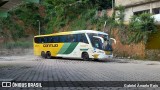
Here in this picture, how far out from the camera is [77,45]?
33.4 meters

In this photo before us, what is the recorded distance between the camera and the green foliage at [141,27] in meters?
32.6

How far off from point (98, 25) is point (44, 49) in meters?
7.58

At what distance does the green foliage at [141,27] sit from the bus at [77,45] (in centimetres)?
377

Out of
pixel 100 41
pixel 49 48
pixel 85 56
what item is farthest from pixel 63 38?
pixel 100 41

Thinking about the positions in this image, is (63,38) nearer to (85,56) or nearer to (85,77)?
(85,56)

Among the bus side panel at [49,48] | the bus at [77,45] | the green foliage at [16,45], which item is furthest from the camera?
the green foliage at [16,45]

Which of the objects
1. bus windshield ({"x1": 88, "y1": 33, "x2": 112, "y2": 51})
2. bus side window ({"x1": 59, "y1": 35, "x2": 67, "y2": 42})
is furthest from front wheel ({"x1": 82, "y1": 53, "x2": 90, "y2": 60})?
bus side window ({"x1": 59, "y1": 35, "x2": 67, "y2": 42})

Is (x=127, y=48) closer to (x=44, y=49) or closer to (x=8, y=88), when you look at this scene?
(x=44, y=49)

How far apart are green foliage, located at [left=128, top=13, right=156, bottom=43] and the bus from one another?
3.77 m

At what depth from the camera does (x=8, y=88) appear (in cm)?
1074

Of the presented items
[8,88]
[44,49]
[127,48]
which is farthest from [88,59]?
[8,88]

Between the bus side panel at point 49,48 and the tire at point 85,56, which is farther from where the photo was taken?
the bus side panel at point 49,48

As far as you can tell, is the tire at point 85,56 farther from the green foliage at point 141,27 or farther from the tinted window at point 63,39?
the green foliage at point 141,27

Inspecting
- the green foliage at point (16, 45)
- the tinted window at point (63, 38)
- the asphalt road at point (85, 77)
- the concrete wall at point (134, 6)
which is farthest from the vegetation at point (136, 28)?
the green foliage at point (16, 45)
